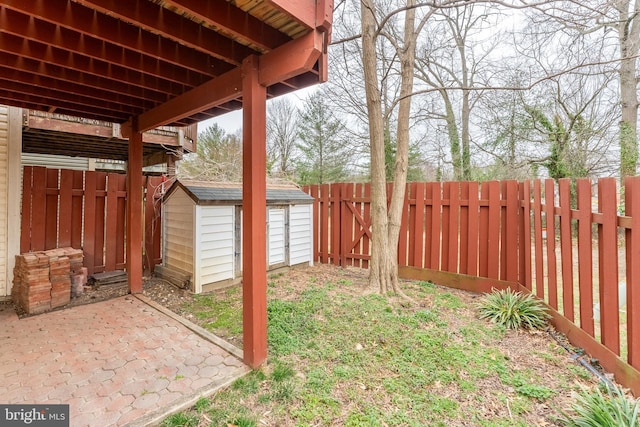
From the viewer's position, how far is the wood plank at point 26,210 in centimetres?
445

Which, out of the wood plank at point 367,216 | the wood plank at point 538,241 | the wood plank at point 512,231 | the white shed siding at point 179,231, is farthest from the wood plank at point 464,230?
the white shed siding at point 179,231

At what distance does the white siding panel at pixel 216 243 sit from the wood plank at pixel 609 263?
4.68 metres

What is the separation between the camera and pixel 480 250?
468cm

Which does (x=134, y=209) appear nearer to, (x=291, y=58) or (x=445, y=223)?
(x=291, y=58)

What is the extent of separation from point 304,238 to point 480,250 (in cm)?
336

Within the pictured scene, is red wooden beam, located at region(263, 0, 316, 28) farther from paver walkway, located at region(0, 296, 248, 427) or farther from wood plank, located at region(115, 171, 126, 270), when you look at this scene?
wood plank, located at region(115, 171, 126, 270)

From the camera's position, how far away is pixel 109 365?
2.58 meters

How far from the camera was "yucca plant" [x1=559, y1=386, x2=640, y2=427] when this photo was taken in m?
1.81

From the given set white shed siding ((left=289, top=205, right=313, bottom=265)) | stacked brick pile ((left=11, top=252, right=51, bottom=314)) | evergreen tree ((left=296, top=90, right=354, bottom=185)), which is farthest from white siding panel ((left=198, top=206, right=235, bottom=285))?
evergreen tree ((left=296, top=90, right=354, bottom=185))

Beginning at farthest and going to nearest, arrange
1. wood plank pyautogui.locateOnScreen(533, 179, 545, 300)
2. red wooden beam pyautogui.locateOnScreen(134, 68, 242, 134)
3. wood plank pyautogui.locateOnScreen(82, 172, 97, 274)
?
wood plank pyautogui.locateOnScreen(82, 172, 97, 274) → wood plank pyautogui.locateOnScreen(533, 179, 545, 300) → red wooden beam pyautogui.locateOnScreen(134, 68, 242, 134)

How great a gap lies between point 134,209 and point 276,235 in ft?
8.00

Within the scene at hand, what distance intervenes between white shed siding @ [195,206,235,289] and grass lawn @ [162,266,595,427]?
0.78m

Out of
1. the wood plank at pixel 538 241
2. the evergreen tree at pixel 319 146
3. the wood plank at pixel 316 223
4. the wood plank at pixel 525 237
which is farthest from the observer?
the evergreen tree at pixel 319 146

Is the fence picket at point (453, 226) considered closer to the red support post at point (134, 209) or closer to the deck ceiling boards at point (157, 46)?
the deck ceiling boards at point (157, 46)
